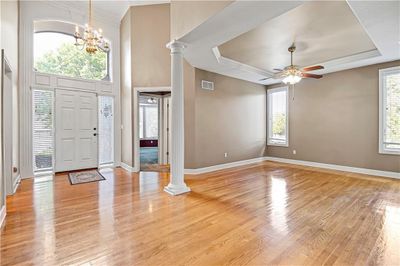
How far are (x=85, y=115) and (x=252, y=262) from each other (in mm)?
5453

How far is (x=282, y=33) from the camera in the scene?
3730mm

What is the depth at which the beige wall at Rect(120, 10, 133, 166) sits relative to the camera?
5645mm

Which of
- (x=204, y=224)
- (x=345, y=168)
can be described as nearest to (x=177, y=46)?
(x=204, y=224)

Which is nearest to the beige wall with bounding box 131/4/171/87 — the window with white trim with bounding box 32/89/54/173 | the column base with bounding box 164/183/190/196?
the window with white trim with bounding box 32/89/54/173

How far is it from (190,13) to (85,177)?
4209 millimetres

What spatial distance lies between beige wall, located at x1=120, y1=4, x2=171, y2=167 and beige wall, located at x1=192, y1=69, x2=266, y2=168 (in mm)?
1071

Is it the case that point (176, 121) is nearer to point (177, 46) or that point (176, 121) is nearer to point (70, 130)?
point (177, 46)

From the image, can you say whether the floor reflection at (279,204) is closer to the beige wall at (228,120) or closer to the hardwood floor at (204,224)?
the hardwood floor at (204,224)

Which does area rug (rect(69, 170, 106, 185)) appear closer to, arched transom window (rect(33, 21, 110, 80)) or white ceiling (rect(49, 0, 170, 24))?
arched transom window (rect(33, 21, 110, 80))

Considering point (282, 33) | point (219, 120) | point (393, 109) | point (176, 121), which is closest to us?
point (282, 33)

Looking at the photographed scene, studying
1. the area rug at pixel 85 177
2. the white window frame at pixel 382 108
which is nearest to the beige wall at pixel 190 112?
the area rug at pixel 85 177

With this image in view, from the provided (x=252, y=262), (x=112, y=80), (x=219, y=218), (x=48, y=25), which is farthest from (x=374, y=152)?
(x=48, y=25)

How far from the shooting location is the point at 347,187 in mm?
4125

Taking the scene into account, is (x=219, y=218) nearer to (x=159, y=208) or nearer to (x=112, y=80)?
(x=159, y=208)
